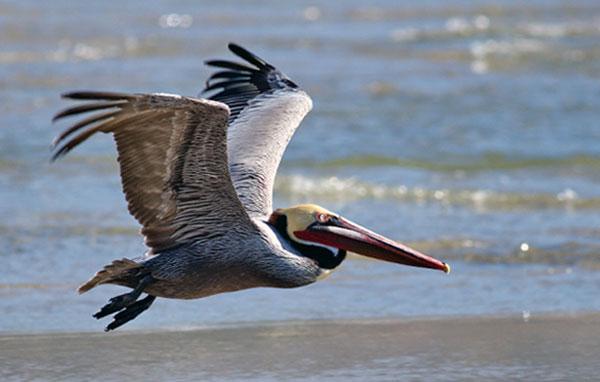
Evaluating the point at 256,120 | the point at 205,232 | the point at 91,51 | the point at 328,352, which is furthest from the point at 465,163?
the point at 91,51

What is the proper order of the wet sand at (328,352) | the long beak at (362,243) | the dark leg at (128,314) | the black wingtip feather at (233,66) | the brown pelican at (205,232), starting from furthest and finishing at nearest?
1. the black wingtip feather at (233,66)
2. the long beak at (362,243)
3. the dark leg at (128,314)
4. the wet sand at (328,352)
5. the brown pelican at (205,232)

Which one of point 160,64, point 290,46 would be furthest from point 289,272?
point 290,46

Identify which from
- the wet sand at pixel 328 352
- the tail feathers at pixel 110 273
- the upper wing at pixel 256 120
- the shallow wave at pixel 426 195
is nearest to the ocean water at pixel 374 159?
the shallow wave at pixel 426 195

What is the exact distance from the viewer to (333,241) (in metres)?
7.18

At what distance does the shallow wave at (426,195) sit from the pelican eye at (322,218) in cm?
422

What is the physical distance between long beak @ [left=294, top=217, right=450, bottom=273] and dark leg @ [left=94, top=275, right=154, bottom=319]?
838 millimetres

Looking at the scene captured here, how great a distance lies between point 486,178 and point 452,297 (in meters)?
4.01

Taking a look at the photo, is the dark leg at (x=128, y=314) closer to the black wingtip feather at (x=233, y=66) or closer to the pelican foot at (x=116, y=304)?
the pelican foot at (x=116, y=304)

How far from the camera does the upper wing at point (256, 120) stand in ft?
25.4

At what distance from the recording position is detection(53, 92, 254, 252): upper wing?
6086mm

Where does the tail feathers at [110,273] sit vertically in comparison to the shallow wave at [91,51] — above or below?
below

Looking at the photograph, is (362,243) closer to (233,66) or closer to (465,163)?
(233,66)

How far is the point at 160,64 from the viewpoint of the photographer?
1842cm

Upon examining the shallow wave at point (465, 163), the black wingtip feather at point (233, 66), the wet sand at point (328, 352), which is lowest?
the wet sand at point (328, 352)
